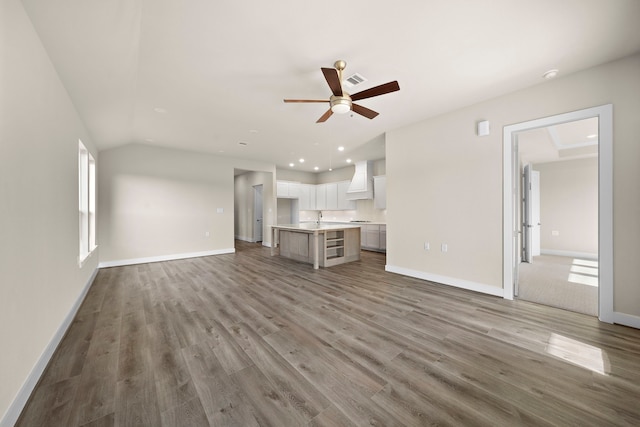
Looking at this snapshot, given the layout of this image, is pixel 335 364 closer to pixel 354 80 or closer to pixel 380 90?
pixel 380 90

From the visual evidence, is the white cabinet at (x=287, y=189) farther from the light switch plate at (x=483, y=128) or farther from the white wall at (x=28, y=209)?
the light switch plate at (x=483, y=128)

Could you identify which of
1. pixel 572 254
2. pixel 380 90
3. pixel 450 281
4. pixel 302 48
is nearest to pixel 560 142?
pixel 572 254

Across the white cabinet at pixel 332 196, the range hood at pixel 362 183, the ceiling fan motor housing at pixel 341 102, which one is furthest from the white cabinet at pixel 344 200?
the ceiling fan motor housing at pixel 341 102

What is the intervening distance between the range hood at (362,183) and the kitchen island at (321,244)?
5.96 ft

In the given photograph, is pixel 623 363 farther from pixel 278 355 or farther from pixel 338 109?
pixel 338 109

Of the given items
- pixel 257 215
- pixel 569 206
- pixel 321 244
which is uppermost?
pixel 569 206

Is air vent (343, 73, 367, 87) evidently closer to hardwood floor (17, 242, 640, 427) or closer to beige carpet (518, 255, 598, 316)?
hardwood floor (17, 242, 640, 427)

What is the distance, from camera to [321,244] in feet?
17.3

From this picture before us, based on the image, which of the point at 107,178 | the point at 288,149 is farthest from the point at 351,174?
the point at 107,178

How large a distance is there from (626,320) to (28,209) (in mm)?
5281

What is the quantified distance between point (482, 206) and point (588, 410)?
2.48m

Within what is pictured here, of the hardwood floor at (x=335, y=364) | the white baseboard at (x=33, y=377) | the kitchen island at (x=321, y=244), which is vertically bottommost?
the hardwood floor at (x=335, y=364)

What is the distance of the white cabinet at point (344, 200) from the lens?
8219mm

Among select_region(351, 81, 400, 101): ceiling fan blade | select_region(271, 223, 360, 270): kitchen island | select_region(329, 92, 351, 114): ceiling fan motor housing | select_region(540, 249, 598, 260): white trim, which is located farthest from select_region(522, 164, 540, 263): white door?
select_region(329, 92, 351, 114): ceiling fan motor housing
